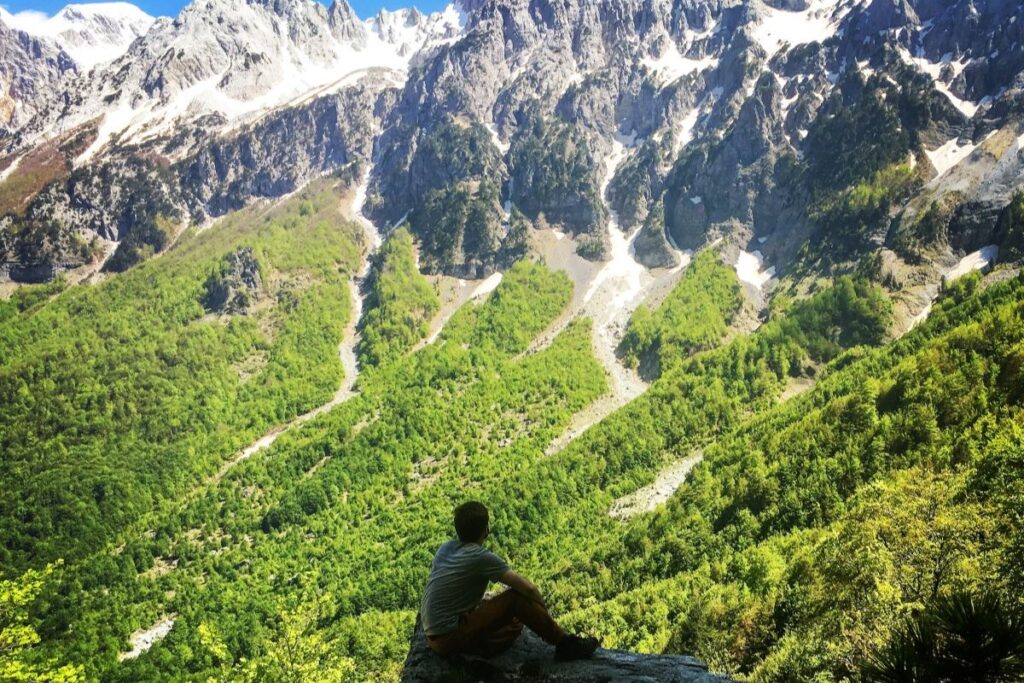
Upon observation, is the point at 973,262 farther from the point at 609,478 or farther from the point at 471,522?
the point at 471,522

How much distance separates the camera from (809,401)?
11831cm

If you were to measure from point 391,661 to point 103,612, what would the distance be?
65414 millimetres

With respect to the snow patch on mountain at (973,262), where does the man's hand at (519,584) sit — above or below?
above

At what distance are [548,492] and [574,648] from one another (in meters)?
121

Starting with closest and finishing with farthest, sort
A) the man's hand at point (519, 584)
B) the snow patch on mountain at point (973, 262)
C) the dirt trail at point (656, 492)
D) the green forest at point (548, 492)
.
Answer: the man's hand at point (519, 584), the green forest at point (548, 492), the dirt trail at point (656, 492), the snow patch on mountain at point (973, 262)

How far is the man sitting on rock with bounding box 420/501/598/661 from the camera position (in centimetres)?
1252

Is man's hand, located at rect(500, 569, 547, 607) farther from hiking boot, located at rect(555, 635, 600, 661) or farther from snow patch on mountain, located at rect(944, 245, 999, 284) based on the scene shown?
snow patch on mountain, located at rect(944, 245, 999, 284)

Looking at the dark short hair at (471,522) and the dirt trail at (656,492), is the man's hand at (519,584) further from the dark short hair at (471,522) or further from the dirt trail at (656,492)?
the dirt trail at (656,492)

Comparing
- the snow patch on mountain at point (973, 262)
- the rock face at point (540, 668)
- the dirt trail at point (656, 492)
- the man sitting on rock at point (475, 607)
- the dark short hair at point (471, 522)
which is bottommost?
the dirt trail at point (656, 492)

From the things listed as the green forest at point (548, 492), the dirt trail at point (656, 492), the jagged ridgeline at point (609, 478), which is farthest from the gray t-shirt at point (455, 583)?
the dirt trail at point (656, 492)

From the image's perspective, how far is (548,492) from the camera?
431ft

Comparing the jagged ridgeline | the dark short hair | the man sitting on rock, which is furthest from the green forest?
the dark short hair

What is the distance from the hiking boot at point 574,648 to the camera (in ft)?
43.0

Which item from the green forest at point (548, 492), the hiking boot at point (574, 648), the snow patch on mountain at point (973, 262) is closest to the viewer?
the hiking boot at point (574, 648)
